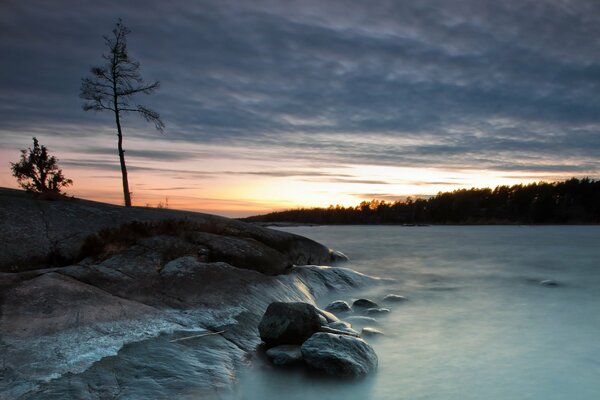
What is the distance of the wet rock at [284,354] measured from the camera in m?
6.08

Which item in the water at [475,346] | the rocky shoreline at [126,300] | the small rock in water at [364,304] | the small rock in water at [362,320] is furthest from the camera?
the small rock in water at [364,304]

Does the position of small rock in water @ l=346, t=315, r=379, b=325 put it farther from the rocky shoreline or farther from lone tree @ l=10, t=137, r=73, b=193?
lone tree @ l=10, t=137, r=73, b=193

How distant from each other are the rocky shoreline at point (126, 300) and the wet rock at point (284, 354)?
1.25ft

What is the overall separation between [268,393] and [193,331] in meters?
1.74

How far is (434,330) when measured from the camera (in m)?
8.71

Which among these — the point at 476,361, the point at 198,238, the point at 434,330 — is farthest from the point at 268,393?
the point at 198,238

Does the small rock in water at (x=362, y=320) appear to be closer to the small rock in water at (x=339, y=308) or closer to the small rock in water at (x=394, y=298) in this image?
the small rock in water at (x=339, y=308)

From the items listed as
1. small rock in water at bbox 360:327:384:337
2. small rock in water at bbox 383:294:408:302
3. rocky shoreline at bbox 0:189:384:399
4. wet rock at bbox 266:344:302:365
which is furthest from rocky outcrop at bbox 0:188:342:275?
wet rock at bbox 266:344:302:365

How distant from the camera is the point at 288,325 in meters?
6.62

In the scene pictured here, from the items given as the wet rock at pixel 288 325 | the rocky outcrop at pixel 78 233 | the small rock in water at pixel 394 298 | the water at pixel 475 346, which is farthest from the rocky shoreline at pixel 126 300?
the small rock in water at pixel 394 298

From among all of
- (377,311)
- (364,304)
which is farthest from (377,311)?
(364,304)

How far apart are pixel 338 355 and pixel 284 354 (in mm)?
863

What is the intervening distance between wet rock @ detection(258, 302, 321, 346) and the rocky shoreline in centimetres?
37

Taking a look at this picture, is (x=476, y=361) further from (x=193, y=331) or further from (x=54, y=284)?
(x=54, y=284)
